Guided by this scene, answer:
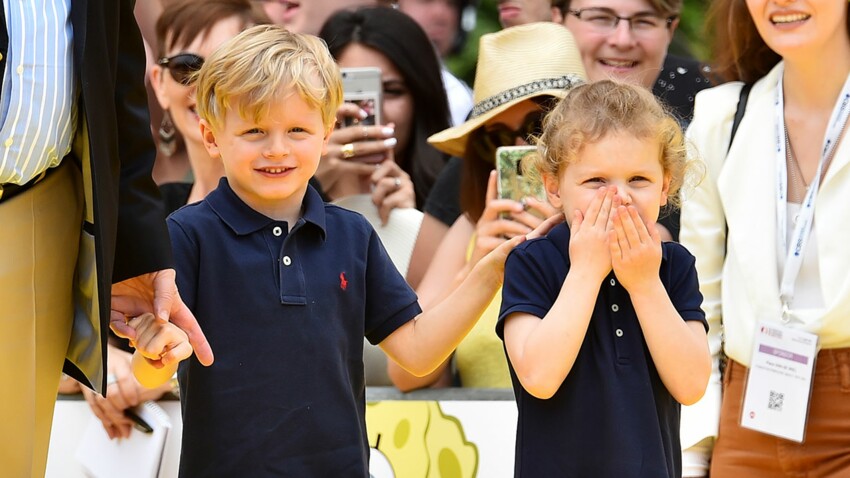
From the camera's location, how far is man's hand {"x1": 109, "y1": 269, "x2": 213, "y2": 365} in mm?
2420

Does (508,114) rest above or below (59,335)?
above

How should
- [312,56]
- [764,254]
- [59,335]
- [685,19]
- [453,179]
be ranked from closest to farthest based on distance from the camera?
[59,335] → [312,56] → [764,254] → [453,179] → [685,19]

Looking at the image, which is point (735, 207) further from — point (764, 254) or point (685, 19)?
point (685, 19)

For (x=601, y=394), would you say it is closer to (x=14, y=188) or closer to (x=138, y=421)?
(x=14, y=188)

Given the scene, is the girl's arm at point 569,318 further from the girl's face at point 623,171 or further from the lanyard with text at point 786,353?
the lanyard with text at point 786,353

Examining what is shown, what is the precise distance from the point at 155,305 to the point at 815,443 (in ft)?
5.55

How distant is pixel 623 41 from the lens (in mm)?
4375

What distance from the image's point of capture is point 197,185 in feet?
13.3

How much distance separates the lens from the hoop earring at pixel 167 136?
4816mm

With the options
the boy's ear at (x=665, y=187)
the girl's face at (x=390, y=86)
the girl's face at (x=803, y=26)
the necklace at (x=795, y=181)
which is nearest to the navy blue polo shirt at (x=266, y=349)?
the boy's ear at (x=665, y=187)

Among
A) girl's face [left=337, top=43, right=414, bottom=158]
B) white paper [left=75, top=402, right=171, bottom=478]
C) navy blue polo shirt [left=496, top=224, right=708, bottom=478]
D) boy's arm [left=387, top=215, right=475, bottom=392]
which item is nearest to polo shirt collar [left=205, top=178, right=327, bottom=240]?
navy blue polo shirt [left=496, top=224, right=708, bottom=478]


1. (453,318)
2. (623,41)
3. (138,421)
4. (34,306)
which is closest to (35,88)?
(34,306)

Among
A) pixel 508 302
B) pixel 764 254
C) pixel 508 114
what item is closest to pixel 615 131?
pixel 508 302

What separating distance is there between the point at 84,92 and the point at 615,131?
1.02 m
